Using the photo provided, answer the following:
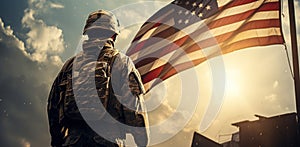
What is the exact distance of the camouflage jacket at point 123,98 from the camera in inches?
141

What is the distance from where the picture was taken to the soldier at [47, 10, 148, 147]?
143 inches

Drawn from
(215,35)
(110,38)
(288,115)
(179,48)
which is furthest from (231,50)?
(288,115)

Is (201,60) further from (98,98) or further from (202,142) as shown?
(202,142)

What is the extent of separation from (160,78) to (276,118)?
9359mm

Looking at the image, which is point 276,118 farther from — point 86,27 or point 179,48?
point 86,27

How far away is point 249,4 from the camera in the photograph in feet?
26.2

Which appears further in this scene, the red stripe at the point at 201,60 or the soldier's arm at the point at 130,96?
the red stripe at the point at 201,60

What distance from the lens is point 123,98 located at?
3643mm

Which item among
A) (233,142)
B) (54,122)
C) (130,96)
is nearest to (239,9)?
(130,96)

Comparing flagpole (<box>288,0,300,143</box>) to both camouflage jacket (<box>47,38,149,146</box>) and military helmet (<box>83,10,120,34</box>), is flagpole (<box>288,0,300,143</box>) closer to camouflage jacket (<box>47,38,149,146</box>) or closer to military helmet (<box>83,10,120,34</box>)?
camouflage jacket (<box>47,38,149,146</box>)

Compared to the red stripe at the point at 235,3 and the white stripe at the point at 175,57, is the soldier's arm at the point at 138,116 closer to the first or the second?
the white stripe at the point at 175,57

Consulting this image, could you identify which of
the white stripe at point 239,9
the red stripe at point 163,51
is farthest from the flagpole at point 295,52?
the red stripe at point 163,51

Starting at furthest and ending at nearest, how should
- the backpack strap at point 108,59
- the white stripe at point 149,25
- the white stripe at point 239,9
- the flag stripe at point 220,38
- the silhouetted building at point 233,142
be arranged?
the silhouetted building at point 233,142, the white stripe at point 149,25, the flag stripe at point 220,38, the white stripe at point 239,9, the backpack strap at point 108,59

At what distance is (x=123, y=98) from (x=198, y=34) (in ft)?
15.7
